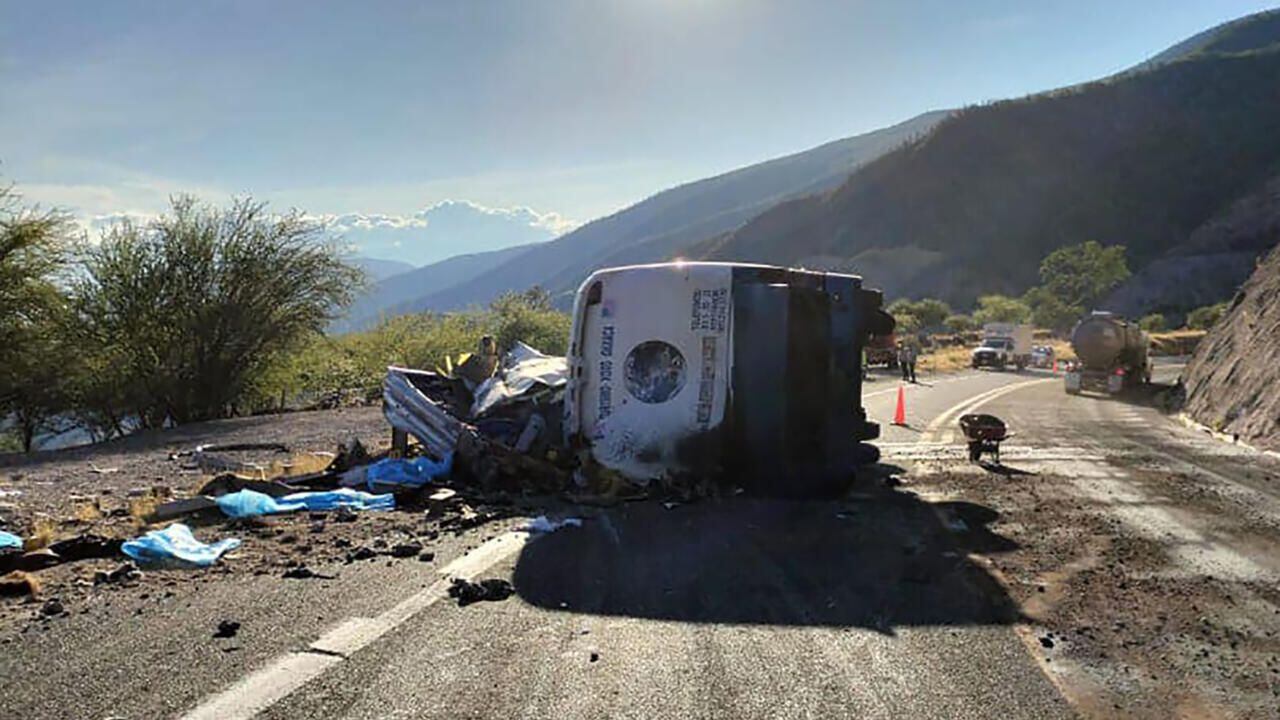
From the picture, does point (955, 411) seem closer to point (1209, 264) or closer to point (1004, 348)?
point (1004, 348)

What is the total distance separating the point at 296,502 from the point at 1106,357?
27.9 meters

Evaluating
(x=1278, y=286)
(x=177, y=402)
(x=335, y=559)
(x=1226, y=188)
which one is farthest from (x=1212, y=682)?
(x=1226, y=188)

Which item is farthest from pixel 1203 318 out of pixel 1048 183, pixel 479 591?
pixel 479 591

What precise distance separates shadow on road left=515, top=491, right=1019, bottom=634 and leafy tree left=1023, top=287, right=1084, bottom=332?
3779 inches

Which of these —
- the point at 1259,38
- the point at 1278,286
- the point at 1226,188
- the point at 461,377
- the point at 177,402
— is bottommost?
the point at 177,402

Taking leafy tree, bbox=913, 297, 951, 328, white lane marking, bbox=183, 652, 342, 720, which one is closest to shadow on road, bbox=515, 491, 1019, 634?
white lane marking, bbox=183, 652, 342, 720

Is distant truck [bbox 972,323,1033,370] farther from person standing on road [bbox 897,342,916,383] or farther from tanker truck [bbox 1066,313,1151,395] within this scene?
tanker truck [bbox 1066,313,1151,395]

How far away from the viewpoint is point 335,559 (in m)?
5.46

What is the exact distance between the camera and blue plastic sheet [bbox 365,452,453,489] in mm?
7887

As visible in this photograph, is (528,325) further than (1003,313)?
No

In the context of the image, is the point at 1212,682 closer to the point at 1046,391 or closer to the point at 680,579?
the point at 680,579

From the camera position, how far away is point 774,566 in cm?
546

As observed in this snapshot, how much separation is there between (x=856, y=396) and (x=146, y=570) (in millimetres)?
6280

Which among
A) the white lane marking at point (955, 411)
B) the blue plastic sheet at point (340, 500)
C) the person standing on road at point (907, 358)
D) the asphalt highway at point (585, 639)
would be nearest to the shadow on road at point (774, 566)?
the asphalt highway at point (585, 639)
